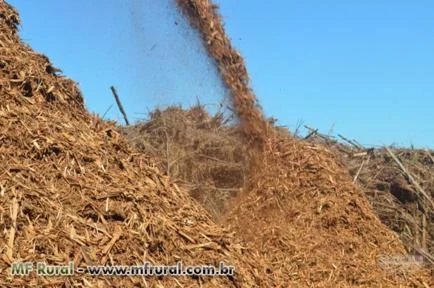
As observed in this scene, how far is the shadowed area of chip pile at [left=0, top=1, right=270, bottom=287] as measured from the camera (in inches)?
145

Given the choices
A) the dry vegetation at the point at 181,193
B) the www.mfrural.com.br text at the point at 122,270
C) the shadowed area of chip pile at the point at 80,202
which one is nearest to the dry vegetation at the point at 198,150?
the dry vegetation at the point at 181,193

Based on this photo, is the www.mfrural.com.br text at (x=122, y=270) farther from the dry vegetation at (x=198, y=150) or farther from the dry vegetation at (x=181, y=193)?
the dry vegetation at (x=198, y=150)

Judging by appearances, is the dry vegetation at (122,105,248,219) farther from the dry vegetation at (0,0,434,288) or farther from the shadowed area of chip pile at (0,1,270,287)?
the shadowed area of chip pile at (0,1,270,287)

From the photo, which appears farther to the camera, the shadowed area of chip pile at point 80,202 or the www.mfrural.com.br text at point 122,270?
the shadowed area of chip pile at point 80,202

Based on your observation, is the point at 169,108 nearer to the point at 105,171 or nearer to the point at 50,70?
the point at 50,70

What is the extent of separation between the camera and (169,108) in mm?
9609

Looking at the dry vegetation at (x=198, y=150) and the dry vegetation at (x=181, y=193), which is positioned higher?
the dry vegetation at (x=198, y=150)

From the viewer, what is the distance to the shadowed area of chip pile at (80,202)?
3.69m

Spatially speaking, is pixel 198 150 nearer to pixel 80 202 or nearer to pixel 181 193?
pixel 181 193

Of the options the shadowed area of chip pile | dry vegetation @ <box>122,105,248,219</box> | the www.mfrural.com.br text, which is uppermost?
dry vegetation @ <box>122,105,248,219</box>

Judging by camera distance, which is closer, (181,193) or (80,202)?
(80,202)

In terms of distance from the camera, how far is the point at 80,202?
410 cm

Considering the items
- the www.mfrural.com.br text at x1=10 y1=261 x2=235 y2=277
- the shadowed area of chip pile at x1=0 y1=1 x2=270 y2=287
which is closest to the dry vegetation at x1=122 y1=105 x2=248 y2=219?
the shadowed area of chip pile at x1=0 y1=1 x2=270 y2=287

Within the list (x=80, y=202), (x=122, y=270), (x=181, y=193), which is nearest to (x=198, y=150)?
(x=181, y=193)
